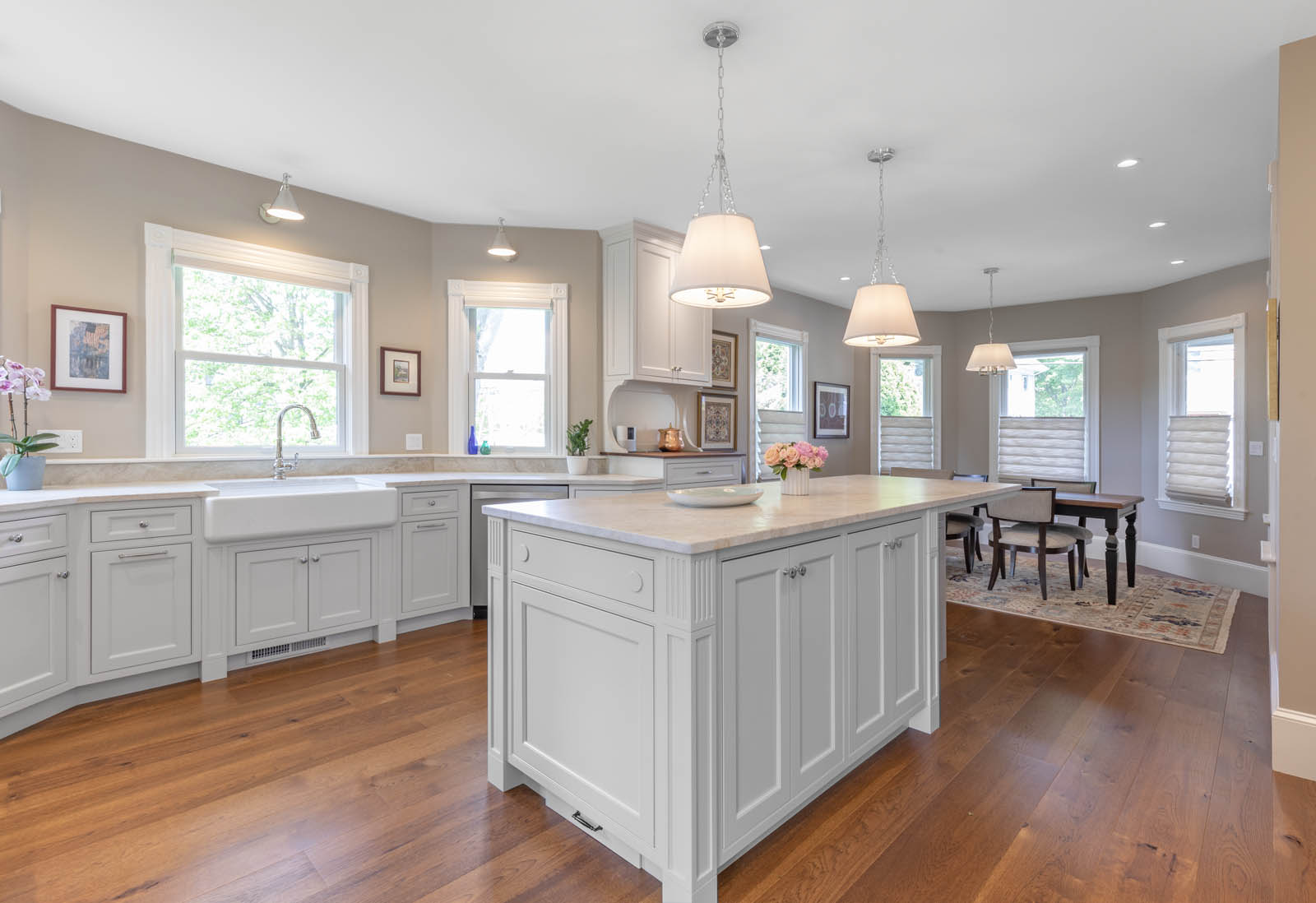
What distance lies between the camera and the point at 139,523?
9.31 feet

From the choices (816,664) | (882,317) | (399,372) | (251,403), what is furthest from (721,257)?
(251,403)

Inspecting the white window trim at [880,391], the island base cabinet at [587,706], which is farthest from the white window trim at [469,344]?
the white window trim at [880,391]

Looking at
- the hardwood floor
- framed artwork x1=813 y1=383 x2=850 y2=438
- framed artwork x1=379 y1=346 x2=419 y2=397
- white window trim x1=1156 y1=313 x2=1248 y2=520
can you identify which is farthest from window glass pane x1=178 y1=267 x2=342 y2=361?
white window trim x1=1156 y1=313 x2=1248 y2=520

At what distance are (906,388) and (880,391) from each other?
334 mm

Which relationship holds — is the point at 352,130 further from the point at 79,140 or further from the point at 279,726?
the point at 279,726

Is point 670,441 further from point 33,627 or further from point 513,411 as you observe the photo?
point 33,627

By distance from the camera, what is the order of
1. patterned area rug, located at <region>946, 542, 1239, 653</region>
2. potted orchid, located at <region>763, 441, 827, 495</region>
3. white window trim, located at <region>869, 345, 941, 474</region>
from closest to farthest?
potted orchid, located at <region>763, 441, 827, 495</region>
patterned area rug, located at <region>946, 542, 1239, 653</region>
white window trim, located at <region>869, 345, 941, 474</region>

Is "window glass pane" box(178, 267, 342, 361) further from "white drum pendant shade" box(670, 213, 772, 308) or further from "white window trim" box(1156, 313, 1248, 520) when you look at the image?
"white window trim" box(1156, 313, 1248, 520)

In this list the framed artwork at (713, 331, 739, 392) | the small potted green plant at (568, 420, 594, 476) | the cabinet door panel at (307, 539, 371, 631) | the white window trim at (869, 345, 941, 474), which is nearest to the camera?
the cabinet door panel at (307, 539, 371, 631)

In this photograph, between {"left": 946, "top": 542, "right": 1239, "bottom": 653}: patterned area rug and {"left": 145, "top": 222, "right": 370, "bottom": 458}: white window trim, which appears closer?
{"left": 145, "top": 222, "right": 370, "bottom": 458}: white window trim

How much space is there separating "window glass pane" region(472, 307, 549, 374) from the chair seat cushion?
11.9 feet

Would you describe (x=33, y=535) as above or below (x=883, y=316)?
below

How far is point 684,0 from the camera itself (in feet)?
7.13

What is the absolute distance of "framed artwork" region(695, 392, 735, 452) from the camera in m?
5.35
